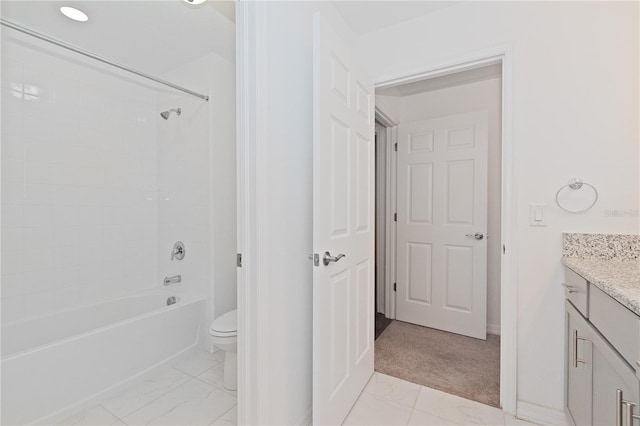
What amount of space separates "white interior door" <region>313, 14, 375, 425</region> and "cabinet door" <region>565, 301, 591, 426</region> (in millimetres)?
1005

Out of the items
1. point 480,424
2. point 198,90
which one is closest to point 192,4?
point 198,90

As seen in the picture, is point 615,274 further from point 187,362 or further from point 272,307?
point 187,362

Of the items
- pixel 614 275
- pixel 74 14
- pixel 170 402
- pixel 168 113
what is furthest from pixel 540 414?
pixel 74 14

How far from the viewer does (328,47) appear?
4.33 feet

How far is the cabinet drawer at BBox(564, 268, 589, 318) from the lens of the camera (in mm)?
1170

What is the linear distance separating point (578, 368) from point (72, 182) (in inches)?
132

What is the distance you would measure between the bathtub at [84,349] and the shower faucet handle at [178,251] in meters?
0.34

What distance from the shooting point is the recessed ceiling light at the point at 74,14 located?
5.96 ft

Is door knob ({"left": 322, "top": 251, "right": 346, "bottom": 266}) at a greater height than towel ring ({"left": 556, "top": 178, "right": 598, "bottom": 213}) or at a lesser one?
lesser

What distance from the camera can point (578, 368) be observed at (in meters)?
1.25

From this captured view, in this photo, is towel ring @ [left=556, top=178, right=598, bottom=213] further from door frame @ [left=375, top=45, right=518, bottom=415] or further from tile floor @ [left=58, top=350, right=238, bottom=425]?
tile floor @ [left=58, top=350, right=238, bottom=425]

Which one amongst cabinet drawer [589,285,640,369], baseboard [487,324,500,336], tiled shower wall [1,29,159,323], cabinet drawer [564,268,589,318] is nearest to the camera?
cabinet drawer [589,285,640,369]

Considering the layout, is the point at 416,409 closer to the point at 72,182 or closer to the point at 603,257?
the point at 603,257

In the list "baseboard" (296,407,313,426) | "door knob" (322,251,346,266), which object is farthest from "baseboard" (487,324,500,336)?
"door knob" (322,251,346,266)
